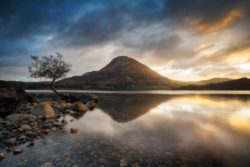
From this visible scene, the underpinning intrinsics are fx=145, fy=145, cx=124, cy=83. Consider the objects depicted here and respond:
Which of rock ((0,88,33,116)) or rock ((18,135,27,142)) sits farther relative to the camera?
rock ((0,88,33,116))

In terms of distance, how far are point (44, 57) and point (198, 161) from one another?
4661 centimetres

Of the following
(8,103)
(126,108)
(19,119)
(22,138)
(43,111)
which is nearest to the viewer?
(22,138)

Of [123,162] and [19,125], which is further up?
[19,125]

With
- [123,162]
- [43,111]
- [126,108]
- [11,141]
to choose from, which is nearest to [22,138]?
[11,141]

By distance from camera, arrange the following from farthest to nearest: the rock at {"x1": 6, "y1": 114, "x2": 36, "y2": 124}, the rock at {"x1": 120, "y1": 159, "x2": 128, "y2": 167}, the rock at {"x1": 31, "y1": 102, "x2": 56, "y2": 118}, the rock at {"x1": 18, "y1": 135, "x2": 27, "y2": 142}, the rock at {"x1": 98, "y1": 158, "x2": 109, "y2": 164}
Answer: the rock at {"x1": 31, "y1": 102, "x2": 56, "y2": 118}, the rock at {"x1": 6, "y1": 114, "x2": 36, "y2": 124}, the rock at {"x1": 18, "y1": 135, "x2": 27, "y2": 142}, the rock at {"x1": 98, "y1": 158, "x2": 109, "y2": 164}, the rock at {"x1": 120, "y1": 159, "x2": 128, "y2": 167}

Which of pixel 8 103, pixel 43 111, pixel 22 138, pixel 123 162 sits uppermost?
pixel 8 103

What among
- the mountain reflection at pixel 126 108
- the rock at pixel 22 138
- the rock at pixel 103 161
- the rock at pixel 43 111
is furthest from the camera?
the mountain reflection at pixel 126 108

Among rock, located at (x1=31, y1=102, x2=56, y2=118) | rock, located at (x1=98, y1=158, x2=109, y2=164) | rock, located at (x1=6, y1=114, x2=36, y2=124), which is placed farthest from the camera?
rock, located at (x1=31, y1=102, x2=56, y2=118)

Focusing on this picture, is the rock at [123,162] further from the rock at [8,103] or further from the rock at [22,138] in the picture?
the rock at [8,103]

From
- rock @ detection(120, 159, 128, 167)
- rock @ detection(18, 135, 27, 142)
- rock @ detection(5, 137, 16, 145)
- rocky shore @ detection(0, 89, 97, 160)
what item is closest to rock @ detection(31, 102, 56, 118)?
rocky shore @ detection(0, 89, 97, 160)

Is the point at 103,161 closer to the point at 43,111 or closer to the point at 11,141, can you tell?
the point at 11,141

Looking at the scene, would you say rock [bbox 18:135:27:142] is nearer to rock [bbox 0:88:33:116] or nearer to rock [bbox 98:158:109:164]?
rock [bbox 98:158:109:164]

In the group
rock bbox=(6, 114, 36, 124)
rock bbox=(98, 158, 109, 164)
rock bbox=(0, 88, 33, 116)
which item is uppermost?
rock bbox=(0, 88, 33, 116)

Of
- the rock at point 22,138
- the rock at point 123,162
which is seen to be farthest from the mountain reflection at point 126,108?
the rock at point 123,162
